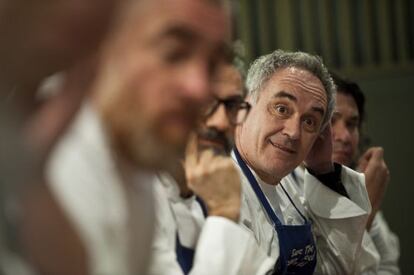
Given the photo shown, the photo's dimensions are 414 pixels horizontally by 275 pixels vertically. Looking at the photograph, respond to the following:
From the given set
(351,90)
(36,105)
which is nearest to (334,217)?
(351,90)

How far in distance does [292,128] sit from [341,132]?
43 cm

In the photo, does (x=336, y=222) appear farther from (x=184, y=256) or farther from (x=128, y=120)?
(x=128, y=120)

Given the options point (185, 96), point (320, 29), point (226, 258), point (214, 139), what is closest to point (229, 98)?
point (214, 139)

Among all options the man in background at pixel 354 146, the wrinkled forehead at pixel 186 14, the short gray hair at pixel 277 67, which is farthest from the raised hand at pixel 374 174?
the wrinkled forehead at pixel 186 14

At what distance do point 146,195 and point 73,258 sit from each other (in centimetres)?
14

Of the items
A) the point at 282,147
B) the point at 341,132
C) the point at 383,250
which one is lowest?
the point at 383,250

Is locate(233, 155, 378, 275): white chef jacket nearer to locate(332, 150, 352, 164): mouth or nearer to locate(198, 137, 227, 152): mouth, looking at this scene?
locate(332, 150, 352, 164): mouth

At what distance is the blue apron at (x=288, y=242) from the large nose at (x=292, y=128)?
0.41 ft

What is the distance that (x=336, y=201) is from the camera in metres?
1.68

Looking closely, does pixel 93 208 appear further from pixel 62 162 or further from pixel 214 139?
pixel 214 139

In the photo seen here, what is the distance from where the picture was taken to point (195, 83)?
68 cm

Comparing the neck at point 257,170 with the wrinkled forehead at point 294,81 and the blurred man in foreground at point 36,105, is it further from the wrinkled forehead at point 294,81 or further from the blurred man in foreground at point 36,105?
the blurred man in foreground at point 36,105

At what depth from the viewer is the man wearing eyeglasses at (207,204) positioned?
3.17 feet

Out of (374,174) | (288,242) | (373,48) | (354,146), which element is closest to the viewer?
(288,242)
